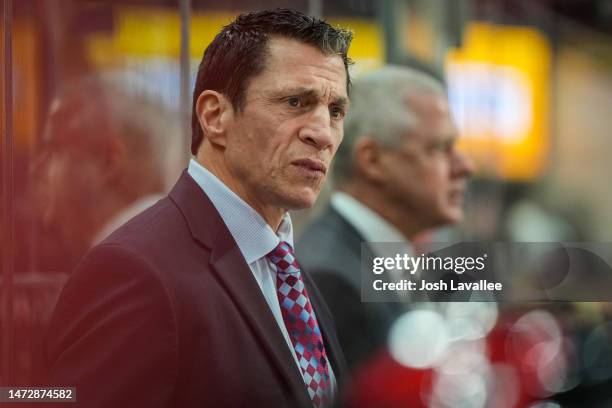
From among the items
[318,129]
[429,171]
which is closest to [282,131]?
[318,129]

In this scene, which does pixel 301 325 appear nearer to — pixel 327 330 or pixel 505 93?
pixel 327 330

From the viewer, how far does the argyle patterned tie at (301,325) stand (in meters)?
2.25

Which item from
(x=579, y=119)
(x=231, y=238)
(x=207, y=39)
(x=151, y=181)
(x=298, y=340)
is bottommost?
(x=298, y=340)

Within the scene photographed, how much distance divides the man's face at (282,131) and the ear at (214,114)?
26 mm

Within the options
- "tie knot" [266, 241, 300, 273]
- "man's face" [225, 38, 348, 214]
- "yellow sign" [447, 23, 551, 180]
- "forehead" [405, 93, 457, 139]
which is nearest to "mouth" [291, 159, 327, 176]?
"man's face" [225, 38, 348, 214]

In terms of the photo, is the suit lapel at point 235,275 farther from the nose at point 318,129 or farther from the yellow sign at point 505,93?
the yellow sign at point 505,93

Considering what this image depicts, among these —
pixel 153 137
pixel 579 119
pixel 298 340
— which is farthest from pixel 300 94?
pixel 579 119

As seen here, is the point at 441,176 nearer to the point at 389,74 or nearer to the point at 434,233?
the point at 434,233

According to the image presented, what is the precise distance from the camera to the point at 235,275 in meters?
2.14

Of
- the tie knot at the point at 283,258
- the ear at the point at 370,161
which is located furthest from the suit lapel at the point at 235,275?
the ear at the point at 370,161

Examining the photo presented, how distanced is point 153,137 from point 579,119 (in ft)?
Result: 4.16

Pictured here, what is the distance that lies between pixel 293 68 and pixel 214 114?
0.86ft

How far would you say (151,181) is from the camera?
234 cm

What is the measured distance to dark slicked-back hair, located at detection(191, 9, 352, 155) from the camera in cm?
221
